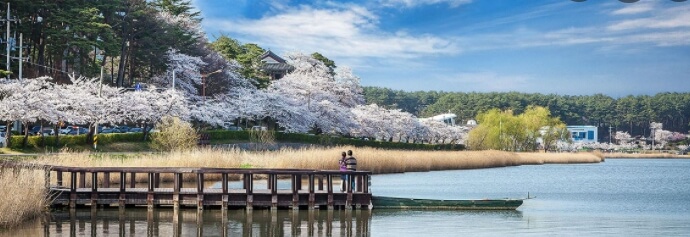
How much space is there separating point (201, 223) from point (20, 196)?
20.2 feet

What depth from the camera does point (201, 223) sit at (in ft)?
104

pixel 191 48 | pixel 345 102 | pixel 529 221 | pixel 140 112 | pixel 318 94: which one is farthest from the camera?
pixel 345 102

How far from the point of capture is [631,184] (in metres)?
62.9

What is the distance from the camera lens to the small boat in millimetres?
35781

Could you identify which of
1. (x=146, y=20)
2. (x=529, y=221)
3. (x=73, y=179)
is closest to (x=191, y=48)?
(x=146, y=20)

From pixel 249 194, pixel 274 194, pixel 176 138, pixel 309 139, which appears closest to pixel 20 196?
pixel 249 194

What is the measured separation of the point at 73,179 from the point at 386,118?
290ft

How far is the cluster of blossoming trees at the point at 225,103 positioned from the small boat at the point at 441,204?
31.3 m

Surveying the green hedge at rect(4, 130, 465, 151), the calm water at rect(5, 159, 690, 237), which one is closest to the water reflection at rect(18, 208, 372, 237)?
the calm water at rect(5, 159, 690, 237)

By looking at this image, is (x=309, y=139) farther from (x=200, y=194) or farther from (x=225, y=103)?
(x=200, y=194)

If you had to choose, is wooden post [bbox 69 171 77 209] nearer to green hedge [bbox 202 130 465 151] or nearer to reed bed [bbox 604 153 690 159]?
green hedge [bbox 202 130 465 151]

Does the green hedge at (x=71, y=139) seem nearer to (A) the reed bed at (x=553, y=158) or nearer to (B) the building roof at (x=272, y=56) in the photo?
(A) the reed bed at (x=553, y=158)

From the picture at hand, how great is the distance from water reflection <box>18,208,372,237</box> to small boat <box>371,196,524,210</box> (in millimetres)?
923

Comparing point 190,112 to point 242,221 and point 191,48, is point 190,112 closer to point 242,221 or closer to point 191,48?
point 191,48
